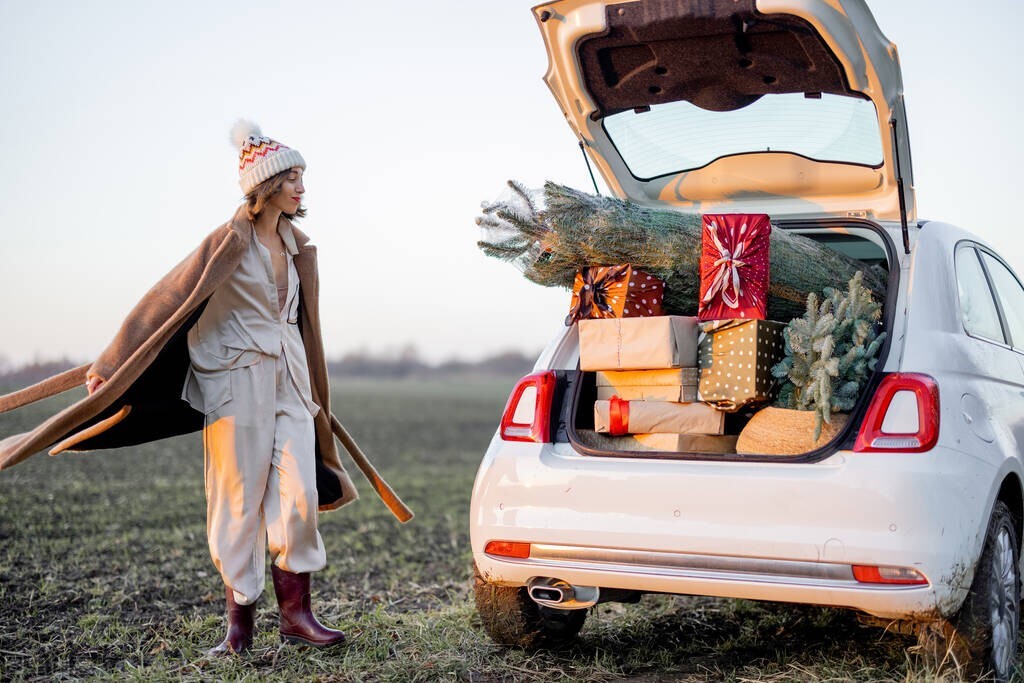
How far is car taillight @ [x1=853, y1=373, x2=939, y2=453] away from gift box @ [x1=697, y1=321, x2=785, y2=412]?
0.43 metres

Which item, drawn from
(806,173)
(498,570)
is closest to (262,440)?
(498,570)

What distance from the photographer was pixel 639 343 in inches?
147

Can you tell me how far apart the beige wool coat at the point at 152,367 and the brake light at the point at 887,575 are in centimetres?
258

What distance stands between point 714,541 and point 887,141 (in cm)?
204

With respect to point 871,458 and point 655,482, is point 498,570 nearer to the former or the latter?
point 655,482

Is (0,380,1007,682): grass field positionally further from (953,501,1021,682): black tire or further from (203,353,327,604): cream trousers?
(203,353,327,604): cream trousers

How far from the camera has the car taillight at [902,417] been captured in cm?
322

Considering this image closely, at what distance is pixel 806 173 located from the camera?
478 centimetres

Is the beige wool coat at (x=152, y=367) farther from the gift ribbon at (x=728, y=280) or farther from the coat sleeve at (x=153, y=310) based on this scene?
the gift ribbon at (x=728, y=280)

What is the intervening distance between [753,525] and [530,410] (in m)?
0.97

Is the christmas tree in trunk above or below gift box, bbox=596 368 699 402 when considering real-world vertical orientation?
above

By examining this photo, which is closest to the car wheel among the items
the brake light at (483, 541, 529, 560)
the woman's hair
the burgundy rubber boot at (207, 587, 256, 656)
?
the brake light at (483, 541, 529, 560)

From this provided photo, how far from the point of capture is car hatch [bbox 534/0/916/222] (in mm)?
4102

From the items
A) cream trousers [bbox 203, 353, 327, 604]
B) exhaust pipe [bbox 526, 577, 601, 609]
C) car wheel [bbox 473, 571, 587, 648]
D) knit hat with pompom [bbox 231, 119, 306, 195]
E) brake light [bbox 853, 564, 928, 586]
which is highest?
knit hat with pompom [bbox 231, 119, 306, 195]
